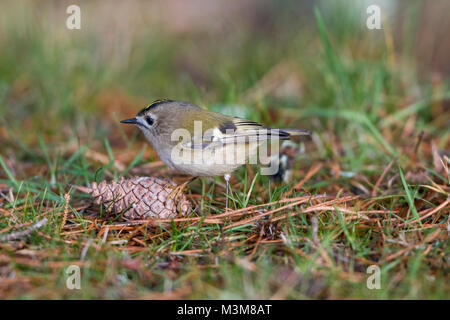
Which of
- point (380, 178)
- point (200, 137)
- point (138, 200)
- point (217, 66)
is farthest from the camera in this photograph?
point (217, 66)

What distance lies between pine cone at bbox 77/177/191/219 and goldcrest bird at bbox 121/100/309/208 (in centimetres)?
13

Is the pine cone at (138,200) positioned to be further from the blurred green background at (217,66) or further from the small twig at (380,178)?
the blurred green background at (217,66)

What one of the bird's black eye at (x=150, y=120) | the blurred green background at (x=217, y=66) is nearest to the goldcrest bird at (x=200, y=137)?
the bird's black eye at (x=150, y=120)

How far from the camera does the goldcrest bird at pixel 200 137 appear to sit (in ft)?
9.70

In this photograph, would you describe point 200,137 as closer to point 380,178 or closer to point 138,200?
point 138,200

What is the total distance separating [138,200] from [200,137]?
0.61 meters

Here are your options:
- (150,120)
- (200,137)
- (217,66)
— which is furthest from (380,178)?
(217,66)

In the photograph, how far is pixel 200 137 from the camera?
10.1ft

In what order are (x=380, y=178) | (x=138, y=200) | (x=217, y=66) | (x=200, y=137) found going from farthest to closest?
(x=217, y=66), (x=380, y=178), (x=200, y=137), (x=138, y=200)

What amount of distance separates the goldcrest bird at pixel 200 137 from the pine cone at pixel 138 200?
128 mm

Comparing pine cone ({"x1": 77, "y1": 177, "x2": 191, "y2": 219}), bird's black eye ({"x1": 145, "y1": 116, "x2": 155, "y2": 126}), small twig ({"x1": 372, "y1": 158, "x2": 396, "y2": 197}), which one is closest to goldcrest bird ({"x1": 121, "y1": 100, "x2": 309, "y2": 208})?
bird's black eye ({"x1": 145, "y1": 116, "x2": 155, "y2": 126})

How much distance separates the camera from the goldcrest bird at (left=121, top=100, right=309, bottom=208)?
2.96 metres

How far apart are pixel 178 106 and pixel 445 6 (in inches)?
162
